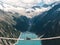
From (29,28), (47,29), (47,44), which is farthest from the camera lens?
(47,29)

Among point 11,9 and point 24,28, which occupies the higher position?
point 11,9

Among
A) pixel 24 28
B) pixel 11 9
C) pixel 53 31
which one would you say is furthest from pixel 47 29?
pixel 11 9

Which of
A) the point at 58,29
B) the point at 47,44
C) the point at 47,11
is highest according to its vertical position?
the point at 47,11

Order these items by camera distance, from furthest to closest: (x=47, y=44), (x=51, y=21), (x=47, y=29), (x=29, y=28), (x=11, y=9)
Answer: (x=11, y=9), (x=51, y=21), (x=47, y=29), (x=47, y=44), (x=29, y=28)

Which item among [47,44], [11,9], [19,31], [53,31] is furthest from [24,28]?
[11,9]

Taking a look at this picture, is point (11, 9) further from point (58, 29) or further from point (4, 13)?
point (58, 29)

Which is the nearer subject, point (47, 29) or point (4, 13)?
point (47, 29)
